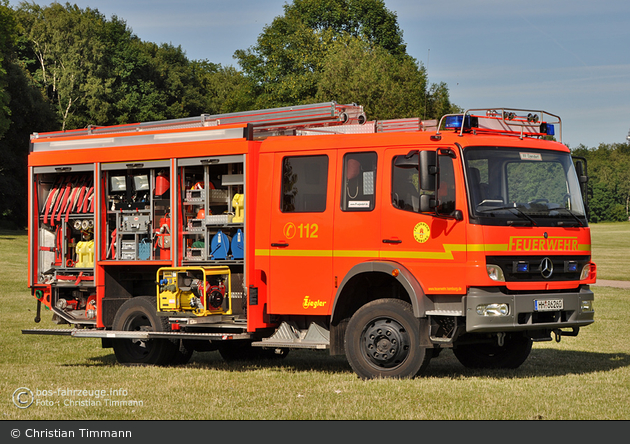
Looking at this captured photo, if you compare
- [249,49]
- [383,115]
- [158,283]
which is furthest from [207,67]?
[158,283]

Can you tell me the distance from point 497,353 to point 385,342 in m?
2.30

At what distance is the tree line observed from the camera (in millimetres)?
54000

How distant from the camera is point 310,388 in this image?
940 centimetres

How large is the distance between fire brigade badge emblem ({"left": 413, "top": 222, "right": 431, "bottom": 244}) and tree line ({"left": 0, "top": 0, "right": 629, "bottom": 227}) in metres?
34.7

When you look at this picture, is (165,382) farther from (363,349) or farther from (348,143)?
(348,143)

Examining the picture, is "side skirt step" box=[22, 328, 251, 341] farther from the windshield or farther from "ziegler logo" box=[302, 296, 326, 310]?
the windshield

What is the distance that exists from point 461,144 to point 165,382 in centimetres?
451

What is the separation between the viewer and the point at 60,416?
26.0ft

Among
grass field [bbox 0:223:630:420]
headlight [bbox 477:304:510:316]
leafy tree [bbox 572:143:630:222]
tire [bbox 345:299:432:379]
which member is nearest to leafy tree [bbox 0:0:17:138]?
grass field [bbox 0:223:630:420]

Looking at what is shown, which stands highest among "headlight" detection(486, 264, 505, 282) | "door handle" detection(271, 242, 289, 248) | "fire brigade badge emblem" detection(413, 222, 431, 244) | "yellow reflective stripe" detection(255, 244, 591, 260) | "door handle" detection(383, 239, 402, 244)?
"fire brigade badge emblem" detection(413, 222, 431, 244)

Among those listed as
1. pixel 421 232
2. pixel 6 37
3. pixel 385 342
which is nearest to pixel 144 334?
pixel 385 342

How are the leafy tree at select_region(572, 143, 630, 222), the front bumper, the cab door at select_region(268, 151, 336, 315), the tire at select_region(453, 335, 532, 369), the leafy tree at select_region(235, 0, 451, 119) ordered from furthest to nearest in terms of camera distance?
the leafy tree at select_region(572, 143, 630, 222) < the leafy tree at select_region(235, 0, 451, 119) < the tire at select_region(453, 335, 532, 369) < the cab door at select_region(268, 151, 336, 315) < the front bumper

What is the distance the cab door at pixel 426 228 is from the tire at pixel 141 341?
368 centimetres

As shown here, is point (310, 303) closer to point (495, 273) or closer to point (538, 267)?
point (495, 273)
